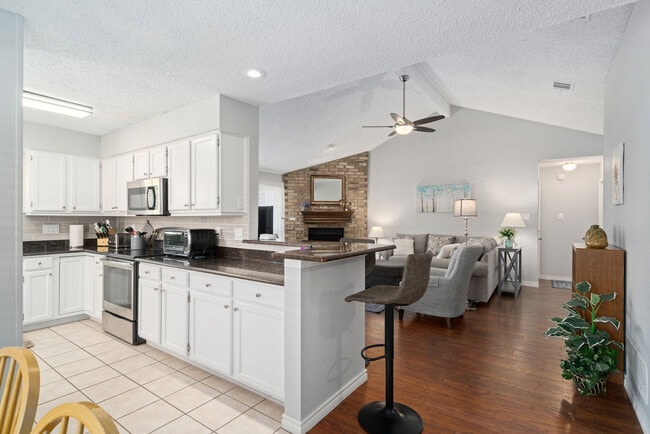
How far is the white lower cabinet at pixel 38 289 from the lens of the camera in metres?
3.71

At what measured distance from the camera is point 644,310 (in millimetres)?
2096

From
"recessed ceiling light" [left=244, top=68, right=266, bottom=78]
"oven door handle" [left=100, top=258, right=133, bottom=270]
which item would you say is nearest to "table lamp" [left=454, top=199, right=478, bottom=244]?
"recessed ceiling light" [left=244, top=68, right=266, bottom=78]

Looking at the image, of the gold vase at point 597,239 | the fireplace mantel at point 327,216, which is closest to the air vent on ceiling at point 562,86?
the gold vase at point 597,239

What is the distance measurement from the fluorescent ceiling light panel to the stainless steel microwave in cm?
87

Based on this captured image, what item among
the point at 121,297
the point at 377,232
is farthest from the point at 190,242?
the point at 377,232

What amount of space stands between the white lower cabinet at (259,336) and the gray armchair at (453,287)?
7.57 feet

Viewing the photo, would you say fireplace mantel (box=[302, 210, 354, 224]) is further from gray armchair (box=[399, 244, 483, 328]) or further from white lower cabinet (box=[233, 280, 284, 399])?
white lower cabinet (box=[233, 280, 284, 399])

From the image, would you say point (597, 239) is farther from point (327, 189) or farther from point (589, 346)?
point (327, 189)

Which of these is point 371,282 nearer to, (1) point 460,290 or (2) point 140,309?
(1) point 460,290

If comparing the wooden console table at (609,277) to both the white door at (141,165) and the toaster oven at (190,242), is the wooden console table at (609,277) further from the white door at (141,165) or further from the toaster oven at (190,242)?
the white door at (141,165)

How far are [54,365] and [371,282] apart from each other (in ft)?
12.2

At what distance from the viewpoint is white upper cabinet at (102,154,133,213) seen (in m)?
4.14

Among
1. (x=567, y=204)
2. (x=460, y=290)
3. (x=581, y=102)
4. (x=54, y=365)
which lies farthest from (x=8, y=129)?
(x=567, y=204)

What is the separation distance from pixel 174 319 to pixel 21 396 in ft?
6.82
